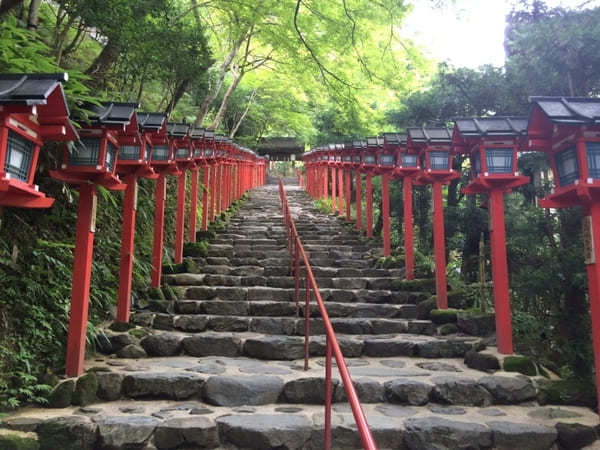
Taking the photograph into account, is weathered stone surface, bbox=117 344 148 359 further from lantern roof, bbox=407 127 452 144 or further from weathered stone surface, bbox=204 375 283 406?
lantern roof, bbox=407 127 452 144

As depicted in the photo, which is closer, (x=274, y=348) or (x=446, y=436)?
(x=446, y=436)

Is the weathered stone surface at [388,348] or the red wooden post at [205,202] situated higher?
the red wooden post at [205,202]

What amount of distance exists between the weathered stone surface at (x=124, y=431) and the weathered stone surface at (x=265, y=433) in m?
0.54

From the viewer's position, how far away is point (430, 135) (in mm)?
6086

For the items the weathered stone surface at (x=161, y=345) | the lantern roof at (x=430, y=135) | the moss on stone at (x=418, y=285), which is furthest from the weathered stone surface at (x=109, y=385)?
the lantern roof at (x=430, y=135)

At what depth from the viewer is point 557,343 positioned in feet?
16.6

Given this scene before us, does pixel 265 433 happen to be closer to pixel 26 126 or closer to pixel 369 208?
pixel 26 126

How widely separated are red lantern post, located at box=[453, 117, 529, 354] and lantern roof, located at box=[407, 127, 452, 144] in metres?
1.08

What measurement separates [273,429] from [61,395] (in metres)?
1.85

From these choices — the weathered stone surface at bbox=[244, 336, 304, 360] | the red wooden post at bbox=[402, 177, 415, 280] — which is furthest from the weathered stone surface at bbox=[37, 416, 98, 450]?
the red wooden post at bbox=[402, 177, 415, 280]

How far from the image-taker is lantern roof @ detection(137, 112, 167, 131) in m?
4.62

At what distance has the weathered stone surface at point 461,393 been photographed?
375cm

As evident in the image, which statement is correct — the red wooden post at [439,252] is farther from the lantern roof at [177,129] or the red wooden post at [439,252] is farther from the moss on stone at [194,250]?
the moss on stone at [194,250]

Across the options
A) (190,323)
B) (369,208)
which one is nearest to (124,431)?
(190,323)
